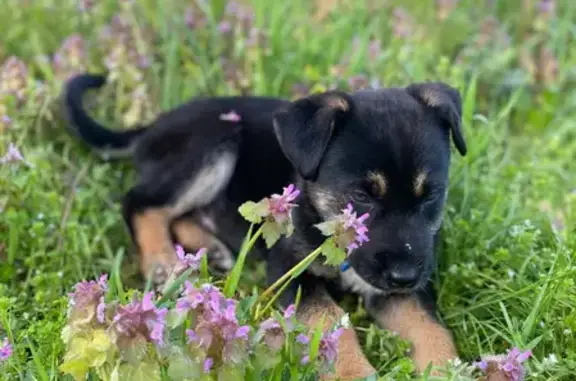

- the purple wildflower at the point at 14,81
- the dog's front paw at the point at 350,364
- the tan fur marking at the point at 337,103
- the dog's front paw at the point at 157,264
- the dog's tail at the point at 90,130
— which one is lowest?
the dog's front paw at the point at 157,264

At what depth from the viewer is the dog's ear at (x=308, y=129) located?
3428 millimetres

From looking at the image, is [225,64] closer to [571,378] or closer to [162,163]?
[162,163]

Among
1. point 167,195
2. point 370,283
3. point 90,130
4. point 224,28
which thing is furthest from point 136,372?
point 224,28

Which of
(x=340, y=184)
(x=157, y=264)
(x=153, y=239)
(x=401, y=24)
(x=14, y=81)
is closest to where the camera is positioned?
(x=340, y=184)

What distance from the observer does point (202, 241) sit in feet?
15.2

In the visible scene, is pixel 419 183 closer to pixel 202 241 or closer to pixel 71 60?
pixel 202 241

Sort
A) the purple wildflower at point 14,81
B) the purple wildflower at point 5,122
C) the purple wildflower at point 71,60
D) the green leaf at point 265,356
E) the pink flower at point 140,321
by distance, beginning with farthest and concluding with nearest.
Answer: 1. the purple wildflower at point 71,60
2. the purple wildflower at point 14,81
3. the purple wildflower at point 5,122
4. the green leaf at point 265,356
5. the pink flower at point 140,321

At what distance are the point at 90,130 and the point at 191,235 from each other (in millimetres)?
867

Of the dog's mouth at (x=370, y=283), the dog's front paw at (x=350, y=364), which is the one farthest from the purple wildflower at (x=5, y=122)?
the dog's front paw at (x=350, y=364)

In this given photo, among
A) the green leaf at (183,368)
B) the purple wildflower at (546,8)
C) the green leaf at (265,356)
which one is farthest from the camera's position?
the purple wildflower at (546,8)

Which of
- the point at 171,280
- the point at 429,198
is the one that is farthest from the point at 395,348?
the point at 171,280

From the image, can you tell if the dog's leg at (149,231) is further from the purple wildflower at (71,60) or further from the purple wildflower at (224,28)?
the purple wildflower at (224,28)

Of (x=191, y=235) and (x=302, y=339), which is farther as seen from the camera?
(x=191, y=235)

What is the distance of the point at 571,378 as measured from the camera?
3.21 meters
